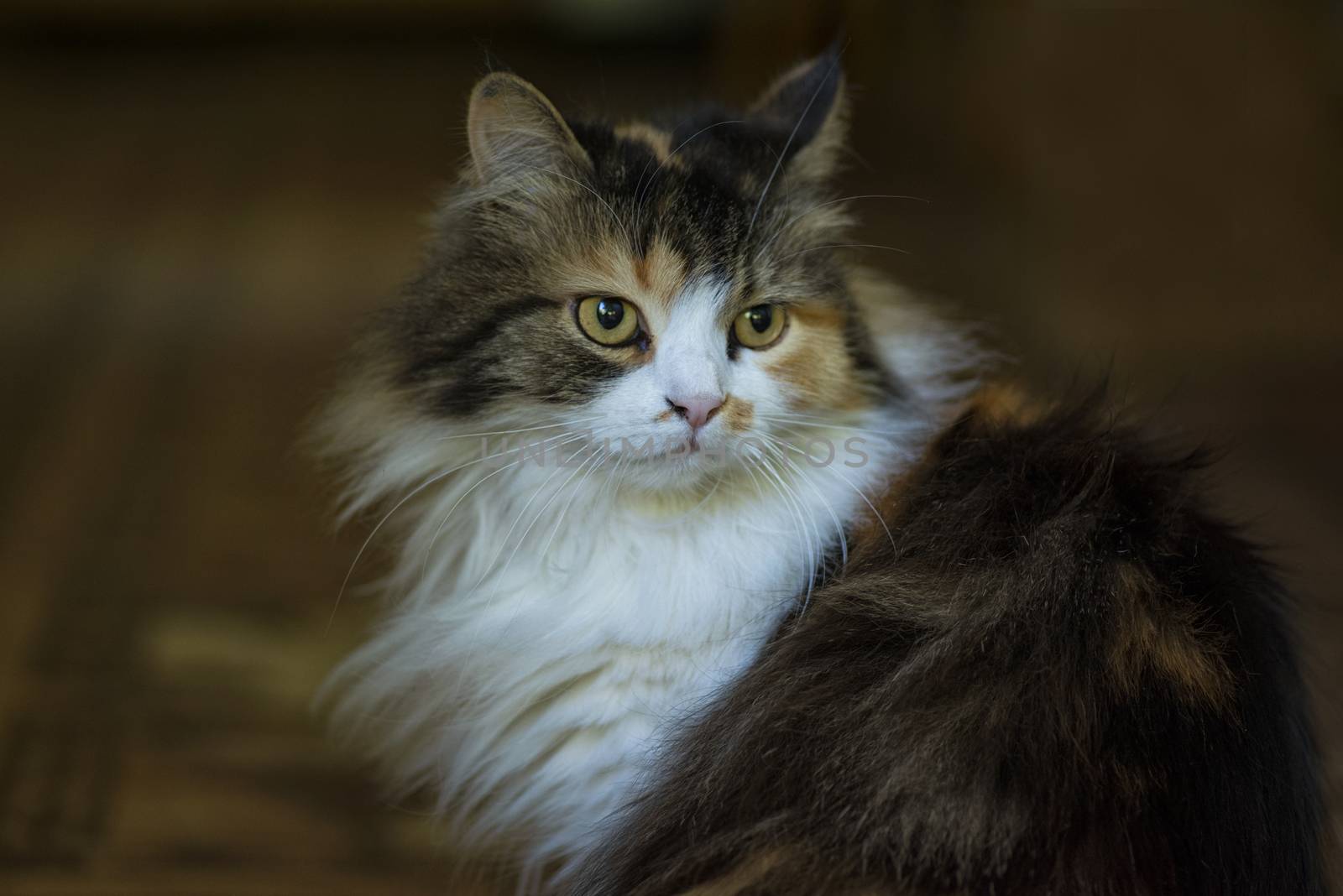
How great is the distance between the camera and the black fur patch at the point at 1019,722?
1036 mm

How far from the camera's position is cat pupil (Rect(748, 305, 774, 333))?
4.41 ft

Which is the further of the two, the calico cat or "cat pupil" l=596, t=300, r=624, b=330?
"cat pupil" l=596, t=300, r=624, b=330

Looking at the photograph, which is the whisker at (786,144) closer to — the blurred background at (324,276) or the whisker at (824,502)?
the whisker at (824,502)

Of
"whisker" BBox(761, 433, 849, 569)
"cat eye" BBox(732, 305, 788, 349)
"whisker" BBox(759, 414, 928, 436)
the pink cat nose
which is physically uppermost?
"cat eye" BBox(732, 305, 788, 349)

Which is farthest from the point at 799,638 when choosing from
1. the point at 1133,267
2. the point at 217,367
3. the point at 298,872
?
the point at 1133,267

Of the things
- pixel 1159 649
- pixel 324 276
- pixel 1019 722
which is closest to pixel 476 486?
pixel 1019 722

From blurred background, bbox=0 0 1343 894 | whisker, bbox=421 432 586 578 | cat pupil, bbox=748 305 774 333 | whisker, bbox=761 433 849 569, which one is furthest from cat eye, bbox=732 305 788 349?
blurred background, bbox=0 0 1343 894

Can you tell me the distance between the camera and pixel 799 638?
1.23 meters

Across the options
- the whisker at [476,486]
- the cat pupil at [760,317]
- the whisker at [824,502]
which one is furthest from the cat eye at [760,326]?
the whisker at [476,486]

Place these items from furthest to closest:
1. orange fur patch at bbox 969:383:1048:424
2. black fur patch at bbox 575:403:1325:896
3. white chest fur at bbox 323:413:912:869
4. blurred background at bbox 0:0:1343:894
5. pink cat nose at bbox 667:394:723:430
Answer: blurred background at bbox 0:0:1343:894
orange fur patch at bbox 969:383:1048:424
white chest fur at bbox 323:413:912:869
pink cat nose at bbox 667:394:723:430
black fur patch at bbox 575:403:1325:896

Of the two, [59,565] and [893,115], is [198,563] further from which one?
[893,115]

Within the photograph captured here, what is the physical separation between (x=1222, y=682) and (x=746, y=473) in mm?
543

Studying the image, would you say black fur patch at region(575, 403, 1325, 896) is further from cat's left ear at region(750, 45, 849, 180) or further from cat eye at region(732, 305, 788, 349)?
cat's left ear at region(750, 45, 849, 180)

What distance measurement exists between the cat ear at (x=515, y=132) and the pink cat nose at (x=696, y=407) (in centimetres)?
31
